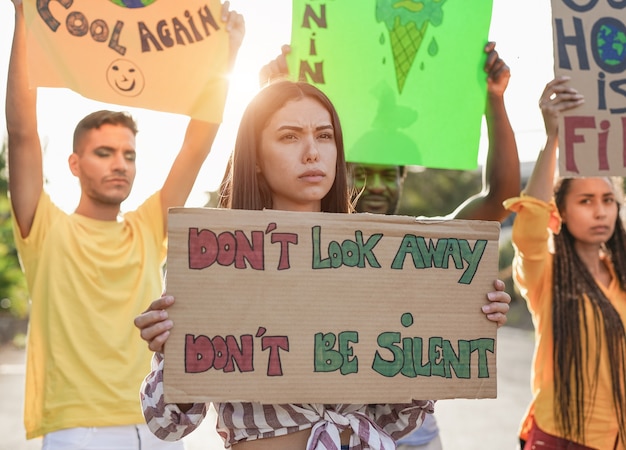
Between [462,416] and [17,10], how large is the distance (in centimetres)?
753

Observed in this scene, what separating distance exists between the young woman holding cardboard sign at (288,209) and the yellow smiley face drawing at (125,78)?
34.0 inches

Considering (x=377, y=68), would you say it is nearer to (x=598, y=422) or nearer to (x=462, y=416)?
(x=598, y=422)

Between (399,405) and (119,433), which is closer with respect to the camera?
(399,405)

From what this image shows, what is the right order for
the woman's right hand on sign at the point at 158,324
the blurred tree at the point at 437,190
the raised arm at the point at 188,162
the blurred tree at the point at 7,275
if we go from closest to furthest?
the woman's right hand on sign at the point at 158,324
the raised arm at the point at 188,162
the blurred tree at the point at 7,275
the blurred tree at the point at 437,190

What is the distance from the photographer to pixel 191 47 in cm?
342

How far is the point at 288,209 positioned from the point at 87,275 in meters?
1.28

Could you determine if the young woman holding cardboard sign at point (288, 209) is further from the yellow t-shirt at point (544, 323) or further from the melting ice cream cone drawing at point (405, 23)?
the yellow t-shirt at point (544, 323)

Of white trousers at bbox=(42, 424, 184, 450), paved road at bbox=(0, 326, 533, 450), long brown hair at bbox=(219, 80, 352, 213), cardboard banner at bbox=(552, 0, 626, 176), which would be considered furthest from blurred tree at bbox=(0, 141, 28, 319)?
long brown hair at bbox=(219, 80, 352, 213)

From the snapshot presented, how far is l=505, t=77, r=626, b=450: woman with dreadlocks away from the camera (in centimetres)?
342

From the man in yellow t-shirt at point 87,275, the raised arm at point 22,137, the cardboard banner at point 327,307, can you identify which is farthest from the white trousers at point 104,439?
the cardboard banner at point 327,307

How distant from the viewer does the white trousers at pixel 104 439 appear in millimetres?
3250

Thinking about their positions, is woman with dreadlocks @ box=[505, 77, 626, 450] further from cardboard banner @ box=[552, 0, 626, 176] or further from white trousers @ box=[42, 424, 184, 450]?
white trousers @ box=[42, 424, 184, 450]

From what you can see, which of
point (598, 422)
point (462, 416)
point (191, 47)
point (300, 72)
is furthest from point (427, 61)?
point (462, 416)

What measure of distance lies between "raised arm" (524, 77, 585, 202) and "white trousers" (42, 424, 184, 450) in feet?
5.66
